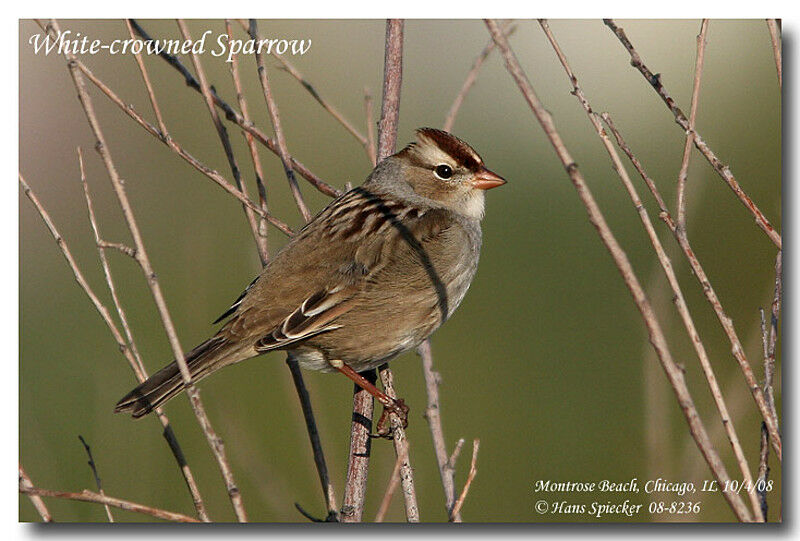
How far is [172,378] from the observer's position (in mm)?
2963

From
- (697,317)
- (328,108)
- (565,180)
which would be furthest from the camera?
(565,180)

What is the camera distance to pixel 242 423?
142 inches

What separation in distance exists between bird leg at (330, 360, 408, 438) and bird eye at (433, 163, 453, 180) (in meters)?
0.87

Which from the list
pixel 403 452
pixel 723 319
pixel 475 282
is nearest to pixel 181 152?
pixel 403 452

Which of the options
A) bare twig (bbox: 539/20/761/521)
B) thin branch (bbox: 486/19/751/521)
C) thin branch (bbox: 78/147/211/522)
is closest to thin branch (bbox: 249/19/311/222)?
thin branch (bbox: 78/147/211/522)

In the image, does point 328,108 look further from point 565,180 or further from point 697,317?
point 697,317

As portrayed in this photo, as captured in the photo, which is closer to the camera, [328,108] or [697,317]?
[328,108]

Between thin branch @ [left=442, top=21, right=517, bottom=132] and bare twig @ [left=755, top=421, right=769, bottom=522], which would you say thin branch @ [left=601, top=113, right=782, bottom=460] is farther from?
thin branch @ [left=442, top=21, right=517, bottom=132]

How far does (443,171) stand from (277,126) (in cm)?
79

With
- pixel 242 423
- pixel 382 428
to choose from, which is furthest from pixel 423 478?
pixel 242 423

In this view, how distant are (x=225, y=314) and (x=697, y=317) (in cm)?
204

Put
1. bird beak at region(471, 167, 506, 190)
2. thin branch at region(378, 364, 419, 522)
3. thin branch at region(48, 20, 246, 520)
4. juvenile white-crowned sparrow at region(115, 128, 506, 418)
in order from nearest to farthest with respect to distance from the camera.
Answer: thin branch at region(48, 20, 246, 520) → thin branch at region(378, 364, 419, 522) → juvenile white-crowned sparrow at region(115, 128, 506, 418) → bird beak at region(471, 167, 506, 190)

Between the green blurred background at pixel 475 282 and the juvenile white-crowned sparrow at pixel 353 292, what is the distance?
32 cm

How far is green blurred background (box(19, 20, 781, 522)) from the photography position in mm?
3484
